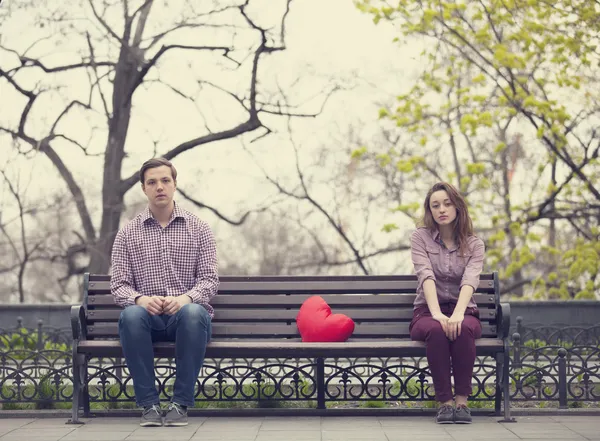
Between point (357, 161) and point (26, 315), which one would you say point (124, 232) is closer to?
point (26, 315)

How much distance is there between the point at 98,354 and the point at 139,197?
1821 cm

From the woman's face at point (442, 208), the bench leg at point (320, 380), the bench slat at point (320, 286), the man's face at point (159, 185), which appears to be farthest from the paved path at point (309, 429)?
the man's face at point (159, 185)

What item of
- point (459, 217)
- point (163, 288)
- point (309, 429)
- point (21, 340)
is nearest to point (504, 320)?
point (459, 217)

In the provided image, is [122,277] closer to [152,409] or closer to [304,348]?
[152,409]

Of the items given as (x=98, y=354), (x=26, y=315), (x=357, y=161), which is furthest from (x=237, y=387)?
(x=357, y=161)

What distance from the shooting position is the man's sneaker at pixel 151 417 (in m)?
5.57

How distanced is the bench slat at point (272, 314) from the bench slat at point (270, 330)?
44mm

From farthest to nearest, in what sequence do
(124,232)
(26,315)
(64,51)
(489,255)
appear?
(64,51)
(489,255)
(26,315)
(124,232)

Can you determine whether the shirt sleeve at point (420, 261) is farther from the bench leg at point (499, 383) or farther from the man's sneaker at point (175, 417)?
the man's sneaker at point (175, 417)

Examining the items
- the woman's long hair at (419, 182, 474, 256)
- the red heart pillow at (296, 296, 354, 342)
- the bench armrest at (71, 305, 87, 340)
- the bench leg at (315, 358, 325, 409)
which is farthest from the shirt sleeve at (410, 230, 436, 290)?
the bench armrest at (71, 305, 87, 340)

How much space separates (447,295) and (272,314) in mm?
1209

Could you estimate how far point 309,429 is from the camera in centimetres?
549

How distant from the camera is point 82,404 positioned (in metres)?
6.16

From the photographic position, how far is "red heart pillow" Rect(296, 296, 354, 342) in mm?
6043
